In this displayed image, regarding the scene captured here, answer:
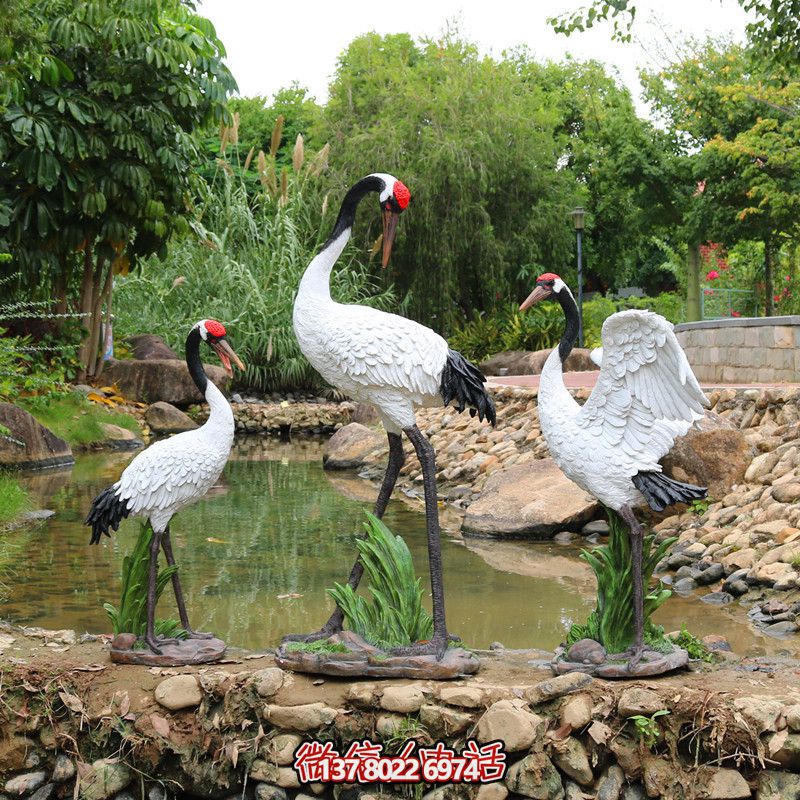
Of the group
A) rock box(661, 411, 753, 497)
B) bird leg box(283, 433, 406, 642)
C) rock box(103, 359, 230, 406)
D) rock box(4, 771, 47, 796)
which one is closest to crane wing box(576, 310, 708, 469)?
bird leg box(283, 433, 406, 642)

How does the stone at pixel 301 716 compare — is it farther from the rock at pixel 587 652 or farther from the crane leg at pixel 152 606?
the rock at pixel 587 652

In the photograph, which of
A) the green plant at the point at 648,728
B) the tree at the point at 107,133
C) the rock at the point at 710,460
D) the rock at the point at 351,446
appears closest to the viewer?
the green plant at the point at 648,728

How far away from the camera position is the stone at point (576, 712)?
3.84 metres

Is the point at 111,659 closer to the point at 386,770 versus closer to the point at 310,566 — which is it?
the point at 386,770

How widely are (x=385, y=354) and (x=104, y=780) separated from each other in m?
1.98

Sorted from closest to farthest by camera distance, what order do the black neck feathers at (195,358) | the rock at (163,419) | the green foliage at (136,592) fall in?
the green foliage at (136,592) → the black neck feathers at (195,358) → the rock at (163,419)

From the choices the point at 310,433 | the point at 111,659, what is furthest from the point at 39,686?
the point at 310,433

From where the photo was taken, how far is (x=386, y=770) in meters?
3.91

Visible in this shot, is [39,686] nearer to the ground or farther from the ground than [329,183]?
nearer to the ground

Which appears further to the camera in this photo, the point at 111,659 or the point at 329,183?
the point at 329,183

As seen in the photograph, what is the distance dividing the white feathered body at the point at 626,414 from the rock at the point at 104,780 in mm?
2123

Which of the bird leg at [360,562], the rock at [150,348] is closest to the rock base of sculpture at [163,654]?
the bird leg at [360,562]

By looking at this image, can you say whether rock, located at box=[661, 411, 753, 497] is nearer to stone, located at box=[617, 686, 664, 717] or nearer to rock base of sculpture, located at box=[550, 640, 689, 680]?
rock base of sculpture, located at box=[550, 640, 689, 680]

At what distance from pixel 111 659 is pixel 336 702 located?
1.06 m
